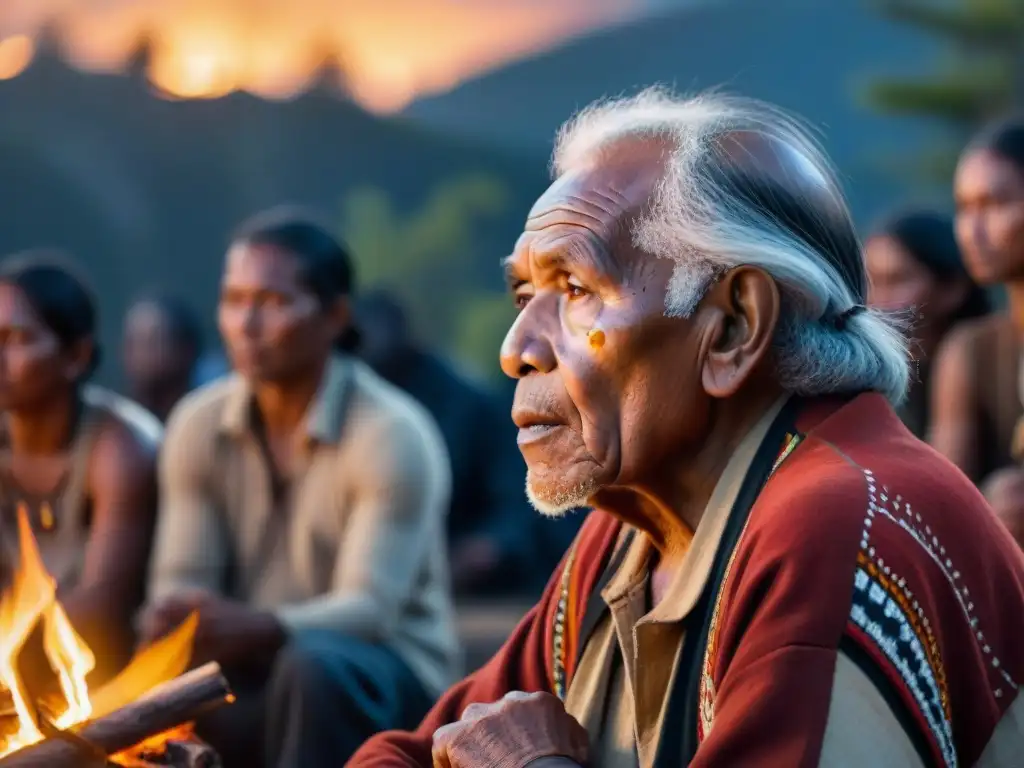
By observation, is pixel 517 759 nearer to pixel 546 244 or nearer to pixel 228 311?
pixel 546 244

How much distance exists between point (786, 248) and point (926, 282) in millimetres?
3846

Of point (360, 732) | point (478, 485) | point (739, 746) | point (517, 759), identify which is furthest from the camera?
point (478, 485)

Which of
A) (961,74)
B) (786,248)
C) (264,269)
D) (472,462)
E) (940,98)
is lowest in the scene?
(472,462)

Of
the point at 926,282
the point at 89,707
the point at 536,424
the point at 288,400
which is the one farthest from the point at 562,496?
the point at 926,282

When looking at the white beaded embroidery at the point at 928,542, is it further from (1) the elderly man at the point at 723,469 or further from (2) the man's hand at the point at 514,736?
(2) the man's hand at the point at 514,736

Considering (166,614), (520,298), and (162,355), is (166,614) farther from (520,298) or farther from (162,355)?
(162,355)

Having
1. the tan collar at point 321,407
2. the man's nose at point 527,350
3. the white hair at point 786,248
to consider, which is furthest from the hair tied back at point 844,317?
the tan collar at point 321,407

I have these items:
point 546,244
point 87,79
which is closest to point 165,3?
point 87,79

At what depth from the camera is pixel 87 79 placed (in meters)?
12.7

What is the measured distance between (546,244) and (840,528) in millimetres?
675

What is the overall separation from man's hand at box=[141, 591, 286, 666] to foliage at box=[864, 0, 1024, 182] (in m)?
12.4

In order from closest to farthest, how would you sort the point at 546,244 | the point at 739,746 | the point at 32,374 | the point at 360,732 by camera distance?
the point at 739,746
the point at 546,244
the point at 360,732
the point at 32,374

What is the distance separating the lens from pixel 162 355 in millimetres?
7852

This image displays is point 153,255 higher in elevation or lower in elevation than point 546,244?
higher
